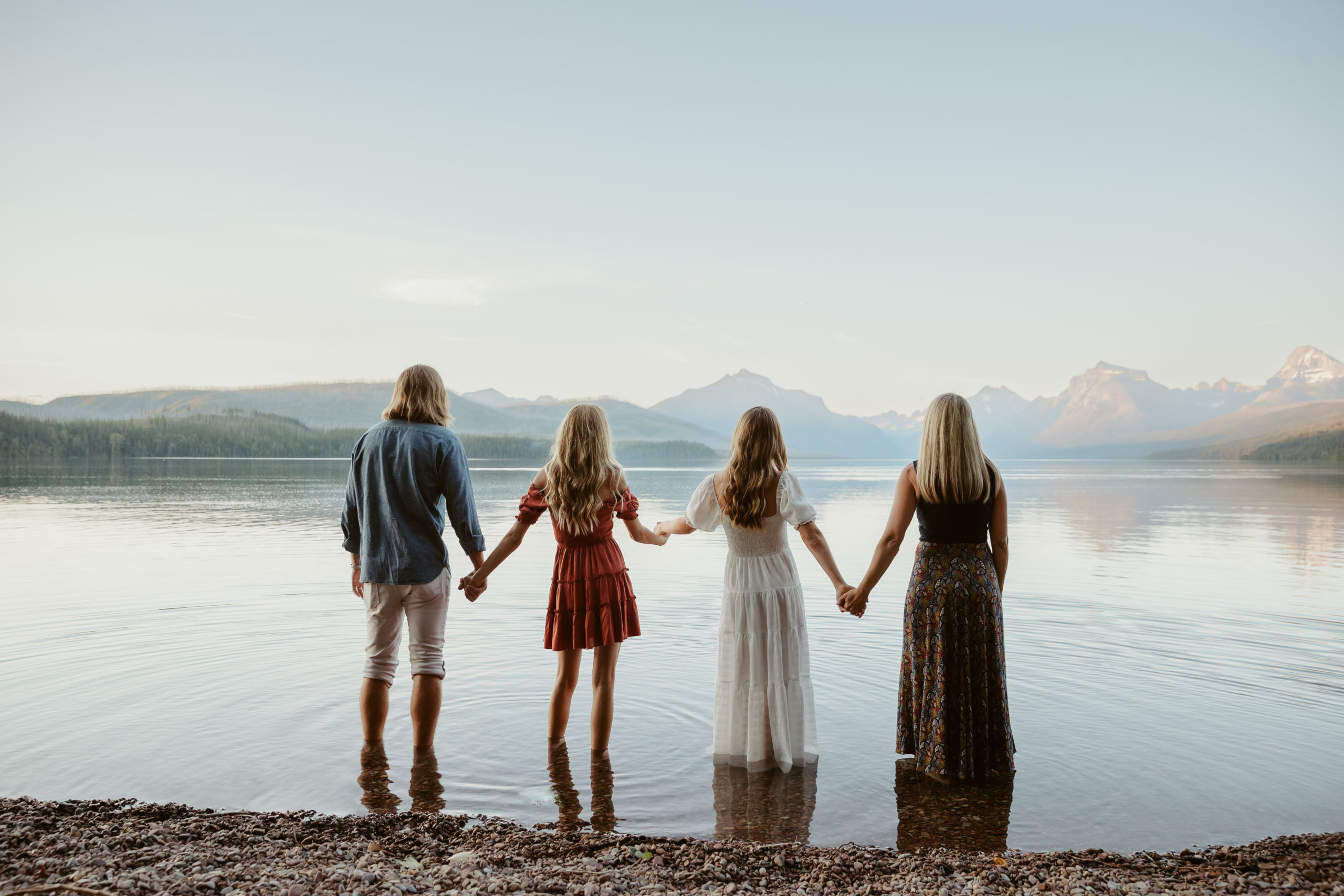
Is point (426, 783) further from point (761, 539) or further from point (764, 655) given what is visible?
point (761, 539)

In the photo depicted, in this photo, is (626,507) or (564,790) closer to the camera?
(564,790)

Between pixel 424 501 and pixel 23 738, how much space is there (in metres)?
3.39

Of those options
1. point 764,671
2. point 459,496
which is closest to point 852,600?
point 764,671

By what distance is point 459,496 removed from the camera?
5.97m

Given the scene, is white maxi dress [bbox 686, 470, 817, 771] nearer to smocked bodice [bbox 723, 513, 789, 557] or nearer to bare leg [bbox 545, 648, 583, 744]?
smocked bodice [bbox 723, 513, 789, 557]

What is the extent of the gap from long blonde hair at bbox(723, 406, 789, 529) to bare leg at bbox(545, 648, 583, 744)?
144 centimetres

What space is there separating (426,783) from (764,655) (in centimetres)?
224

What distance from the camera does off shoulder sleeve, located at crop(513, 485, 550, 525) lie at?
19.4 ft

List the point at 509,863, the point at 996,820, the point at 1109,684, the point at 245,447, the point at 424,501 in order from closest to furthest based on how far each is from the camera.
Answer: the point at 509,863
the point at 996,820
the point at 424,501
the point at 1109,684
the point at 245,447

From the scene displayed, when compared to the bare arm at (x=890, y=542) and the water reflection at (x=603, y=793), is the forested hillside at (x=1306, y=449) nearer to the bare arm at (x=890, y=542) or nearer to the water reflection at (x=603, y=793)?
the bare arm at (x=890, y=542)

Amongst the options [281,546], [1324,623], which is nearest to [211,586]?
[281,546]

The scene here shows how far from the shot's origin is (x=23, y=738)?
632 centimetres

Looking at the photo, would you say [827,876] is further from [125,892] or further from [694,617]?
[694,617]

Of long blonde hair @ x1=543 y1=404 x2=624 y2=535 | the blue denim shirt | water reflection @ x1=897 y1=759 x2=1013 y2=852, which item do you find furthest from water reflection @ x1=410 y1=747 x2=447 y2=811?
water reflection @ x1=897 y1=759 x2=1013 y2=852
